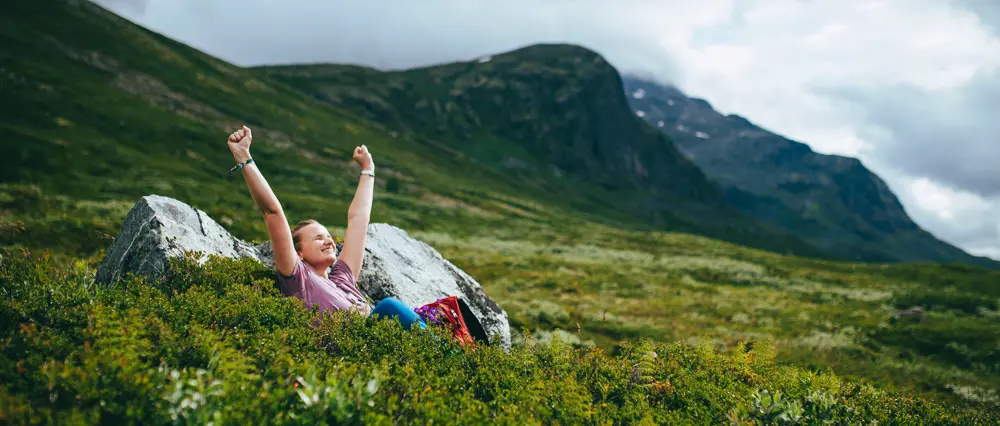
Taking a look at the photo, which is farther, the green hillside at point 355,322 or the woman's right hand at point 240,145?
the woman's right hand at point 240,145

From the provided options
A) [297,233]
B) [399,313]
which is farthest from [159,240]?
[399,313]

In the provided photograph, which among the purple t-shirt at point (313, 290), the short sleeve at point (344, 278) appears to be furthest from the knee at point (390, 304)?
the short sleeve at point (344, 278)

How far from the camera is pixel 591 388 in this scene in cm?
601

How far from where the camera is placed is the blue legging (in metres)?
6.76

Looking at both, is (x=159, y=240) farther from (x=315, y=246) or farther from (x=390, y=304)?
(x=390, y=304)

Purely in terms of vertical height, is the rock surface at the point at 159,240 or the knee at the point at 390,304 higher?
the knee at the point at 390,304

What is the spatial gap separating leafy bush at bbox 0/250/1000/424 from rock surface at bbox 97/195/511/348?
0.80 m

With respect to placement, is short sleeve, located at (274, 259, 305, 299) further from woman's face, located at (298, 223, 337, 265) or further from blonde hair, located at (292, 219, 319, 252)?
blonde hair, located at (292, 219, 319, 252)

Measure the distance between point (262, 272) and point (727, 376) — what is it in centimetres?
721

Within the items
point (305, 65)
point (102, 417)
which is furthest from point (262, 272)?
point (305, 65)

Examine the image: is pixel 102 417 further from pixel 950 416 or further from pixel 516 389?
pixel 950 416

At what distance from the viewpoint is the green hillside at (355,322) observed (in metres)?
4.32

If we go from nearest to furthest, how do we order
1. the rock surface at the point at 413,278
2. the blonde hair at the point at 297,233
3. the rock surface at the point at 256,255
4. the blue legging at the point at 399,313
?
the blue legging at the point at 399,313 < the blonde hair at the point at 297,233 < the rock surface at the point at 256,255 < the rock surface at the point at 413,278

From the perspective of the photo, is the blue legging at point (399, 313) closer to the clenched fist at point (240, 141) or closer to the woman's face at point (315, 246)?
the woman's face at point (315, 246)
